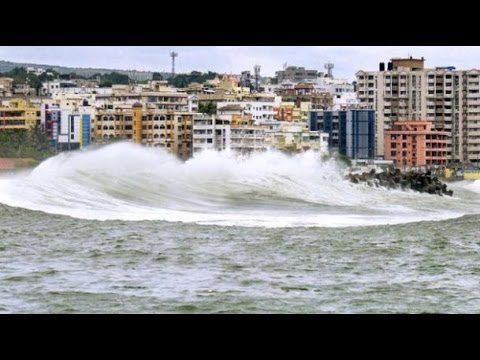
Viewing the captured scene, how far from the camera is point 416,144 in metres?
17.7

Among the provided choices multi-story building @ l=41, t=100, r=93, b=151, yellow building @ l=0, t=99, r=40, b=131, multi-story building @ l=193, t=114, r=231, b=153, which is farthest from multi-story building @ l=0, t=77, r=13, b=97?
multi-story building @ l=193, t=114, r=231, b=153

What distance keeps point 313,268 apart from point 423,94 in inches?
315

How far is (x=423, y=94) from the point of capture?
56.3ft

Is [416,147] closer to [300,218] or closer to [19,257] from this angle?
[300,218]

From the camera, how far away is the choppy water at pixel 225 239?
284 inches

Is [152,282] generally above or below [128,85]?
below

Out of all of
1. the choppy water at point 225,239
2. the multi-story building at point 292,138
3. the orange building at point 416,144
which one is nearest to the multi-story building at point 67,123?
the choppy water at point 225,239

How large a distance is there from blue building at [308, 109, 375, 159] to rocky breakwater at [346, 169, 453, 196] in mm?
321

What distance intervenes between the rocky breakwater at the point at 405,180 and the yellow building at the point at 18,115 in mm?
4610

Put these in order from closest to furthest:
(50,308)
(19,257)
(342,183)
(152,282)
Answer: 1. (50,308)
2. (152,282)
3. (19,257)
4. (342,183)

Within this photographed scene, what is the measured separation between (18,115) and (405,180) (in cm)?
560

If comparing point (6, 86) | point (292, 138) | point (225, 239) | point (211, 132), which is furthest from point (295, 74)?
point (225, 239)
